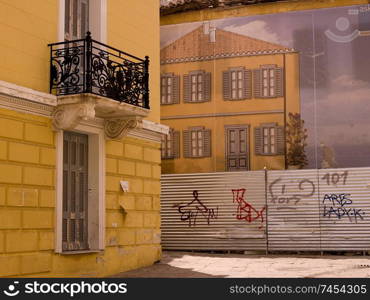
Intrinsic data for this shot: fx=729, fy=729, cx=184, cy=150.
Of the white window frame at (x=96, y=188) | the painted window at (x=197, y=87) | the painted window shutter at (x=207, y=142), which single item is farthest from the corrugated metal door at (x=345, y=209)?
the white window frame at (x=96, y=188)

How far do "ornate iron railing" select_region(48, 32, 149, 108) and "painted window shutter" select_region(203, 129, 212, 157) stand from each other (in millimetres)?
7880

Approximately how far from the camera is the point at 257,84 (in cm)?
2348

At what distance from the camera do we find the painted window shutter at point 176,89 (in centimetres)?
2445

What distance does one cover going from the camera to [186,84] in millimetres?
24406

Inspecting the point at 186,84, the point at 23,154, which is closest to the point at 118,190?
the point at 23,154

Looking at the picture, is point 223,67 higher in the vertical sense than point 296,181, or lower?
higher

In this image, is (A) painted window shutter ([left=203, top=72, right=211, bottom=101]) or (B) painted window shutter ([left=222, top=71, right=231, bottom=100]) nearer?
(B) painted window shutter ([left=222, top=71, right=231, bottom=100])

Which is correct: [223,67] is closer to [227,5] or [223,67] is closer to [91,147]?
[227,5]

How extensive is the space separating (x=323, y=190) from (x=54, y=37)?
10.8 m

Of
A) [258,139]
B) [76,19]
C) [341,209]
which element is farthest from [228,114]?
[76,19]

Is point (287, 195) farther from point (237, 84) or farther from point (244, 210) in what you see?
point (237, 84)

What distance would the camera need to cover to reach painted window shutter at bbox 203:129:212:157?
23953mm

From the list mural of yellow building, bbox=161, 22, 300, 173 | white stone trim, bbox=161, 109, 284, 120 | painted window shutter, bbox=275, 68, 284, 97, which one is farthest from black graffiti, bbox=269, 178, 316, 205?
painted window shutter, bbox=275, 68, 284, 97

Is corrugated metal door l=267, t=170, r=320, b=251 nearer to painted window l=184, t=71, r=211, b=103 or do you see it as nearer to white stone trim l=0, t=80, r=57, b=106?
painted window l=184, t=71, r=211, b=103
